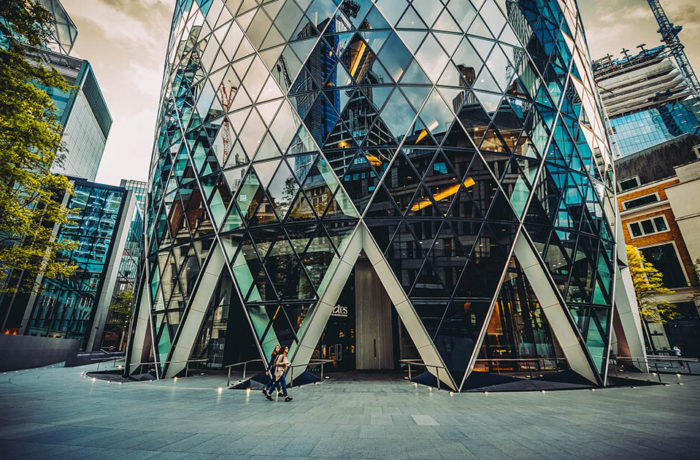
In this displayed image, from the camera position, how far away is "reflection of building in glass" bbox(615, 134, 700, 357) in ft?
95.2

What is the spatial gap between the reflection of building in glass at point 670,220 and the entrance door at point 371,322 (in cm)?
2929

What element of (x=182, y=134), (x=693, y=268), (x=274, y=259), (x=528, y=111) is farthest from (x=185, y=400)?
(x=693, y=268)

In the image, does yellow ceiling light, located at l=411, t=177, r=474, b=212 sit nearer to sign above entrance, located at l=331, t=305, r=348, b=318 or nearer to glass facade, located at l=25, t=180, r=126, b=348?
sign above entrance, located at l=331, t=305, r=348, b=318

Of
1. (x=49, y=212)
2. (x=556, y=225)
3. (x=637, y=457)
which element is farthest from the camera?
(x=49, y=212)

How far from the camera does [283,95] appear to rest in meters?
13.4

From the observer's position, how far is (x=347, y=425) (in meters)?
5.46

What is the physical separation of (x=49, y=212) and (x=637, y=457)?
21.0 meters

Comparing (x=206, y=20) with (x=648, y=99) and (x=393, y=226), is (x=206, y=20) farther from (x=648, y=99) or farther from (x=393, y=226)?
(x=648, y=99)

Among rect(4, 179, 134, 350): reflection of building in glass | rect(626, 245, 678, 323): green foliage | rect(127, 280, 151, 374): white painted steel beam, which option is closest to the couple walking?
rect(127, 280, 151, 374): white painted steel beam

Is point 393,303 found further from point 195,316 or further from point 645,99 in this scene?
point 645,99

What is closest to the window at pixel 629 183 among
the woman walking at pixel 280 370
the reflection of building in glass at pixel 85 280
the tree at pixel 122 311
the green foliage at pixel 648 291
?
the green foliage at pixel 648 291

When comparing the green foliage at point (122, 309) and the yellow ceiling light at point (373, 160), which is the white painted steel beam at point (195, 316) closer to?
the yellow ceiling light at point (373, 160)

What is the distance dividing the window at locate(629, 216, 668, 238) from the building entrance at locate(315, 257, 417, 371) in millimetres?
34874

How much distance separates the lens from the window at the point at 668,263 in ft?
100
